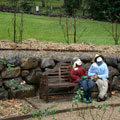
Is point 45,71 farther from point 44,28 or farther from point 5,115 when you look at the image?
point 44,28

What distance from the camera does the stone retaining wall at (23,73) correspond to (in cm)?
776

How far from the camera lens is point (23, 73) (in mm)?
8109

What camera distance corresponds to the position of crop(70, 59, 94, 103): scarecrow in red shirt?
295 inches

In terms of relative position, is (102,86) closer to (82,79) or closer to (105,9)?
(82,79)

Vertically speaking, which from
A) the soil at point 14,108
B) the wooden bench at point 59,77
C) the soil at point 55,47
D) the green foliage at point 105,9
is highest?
the green foliage at point 105,9

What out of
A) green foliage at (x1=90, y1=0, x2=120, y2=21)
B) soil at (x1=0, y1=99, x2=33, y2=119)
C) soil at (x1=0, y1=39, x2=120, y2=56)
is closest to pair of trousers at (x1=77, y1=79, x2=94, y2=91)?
soil at (x1=0, y1=99, x2=33, y2=119)

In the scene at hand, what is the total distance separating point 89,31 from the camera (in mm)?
18641

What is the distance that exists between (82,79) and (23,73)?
1.49 metres

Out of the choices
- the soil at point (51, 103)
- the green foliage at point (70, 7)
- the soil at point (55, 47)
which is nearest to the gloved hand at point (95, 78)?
the soil at point (51, 103)

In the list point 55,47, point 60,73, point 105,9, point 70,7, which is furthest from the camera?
point 70,7

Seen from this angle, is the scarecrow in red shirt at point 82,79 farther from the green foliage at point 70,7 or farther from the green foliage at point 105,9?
the green foliage at point 70,7

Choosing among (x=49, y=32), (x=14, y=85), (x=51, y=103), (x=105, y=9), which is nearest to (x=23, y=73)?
(x=14, y=85)

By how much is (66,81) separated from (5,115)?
7.29 ft

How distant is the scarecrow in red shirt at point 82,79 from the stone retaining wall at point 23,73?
61 cm
